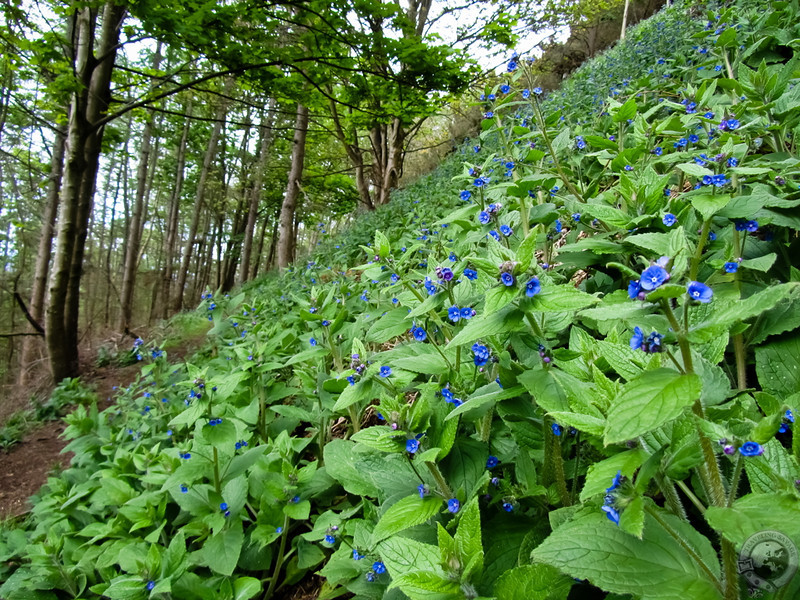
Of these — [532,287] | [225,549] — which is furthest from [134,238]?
[532,287]

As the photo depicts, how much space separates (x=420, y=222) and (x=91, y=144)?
18.2ft

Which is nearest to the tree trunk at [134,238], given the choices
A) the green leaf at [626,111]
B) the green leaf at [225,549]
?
the green leaf at [225,549]

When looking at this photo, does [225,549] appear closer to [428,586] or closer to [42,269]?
[428,586]

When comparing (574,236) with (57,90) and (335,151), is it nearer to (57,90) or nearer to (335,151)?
(57,90)

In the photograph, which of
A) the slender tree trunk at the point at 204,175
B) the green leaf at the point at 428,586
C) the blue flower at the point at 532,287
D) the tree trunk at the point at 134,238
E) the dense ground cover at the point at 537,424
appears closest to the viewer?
the dense ground cover at the point at 537,424

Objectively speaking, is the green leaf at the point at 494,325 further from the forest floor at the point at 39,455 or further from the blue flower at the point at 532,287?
the forest floor at the point at 39,455

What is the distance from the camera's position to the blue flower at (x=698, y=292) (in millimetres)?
708

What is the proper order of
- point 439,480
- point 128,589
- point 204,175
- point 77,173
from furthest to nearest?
1. point 204,175
2. point 77,173
3. point 128,589
4. point 439,480

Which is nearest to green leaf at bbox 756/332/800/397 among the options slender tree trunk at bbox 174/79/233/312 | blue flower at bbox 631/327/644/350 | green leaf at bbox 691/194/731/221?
green leaf at bbox 691/194/731/221

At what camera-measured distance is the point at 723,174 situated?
1.52 metres

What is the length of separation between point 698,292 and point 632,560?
59 cm

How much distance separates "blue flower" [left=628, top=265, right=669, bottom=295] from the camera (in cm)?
69

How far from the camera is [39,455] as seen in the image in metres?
6.02

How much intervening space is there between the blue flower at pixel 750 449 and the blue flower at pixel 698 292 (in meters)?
0.26
